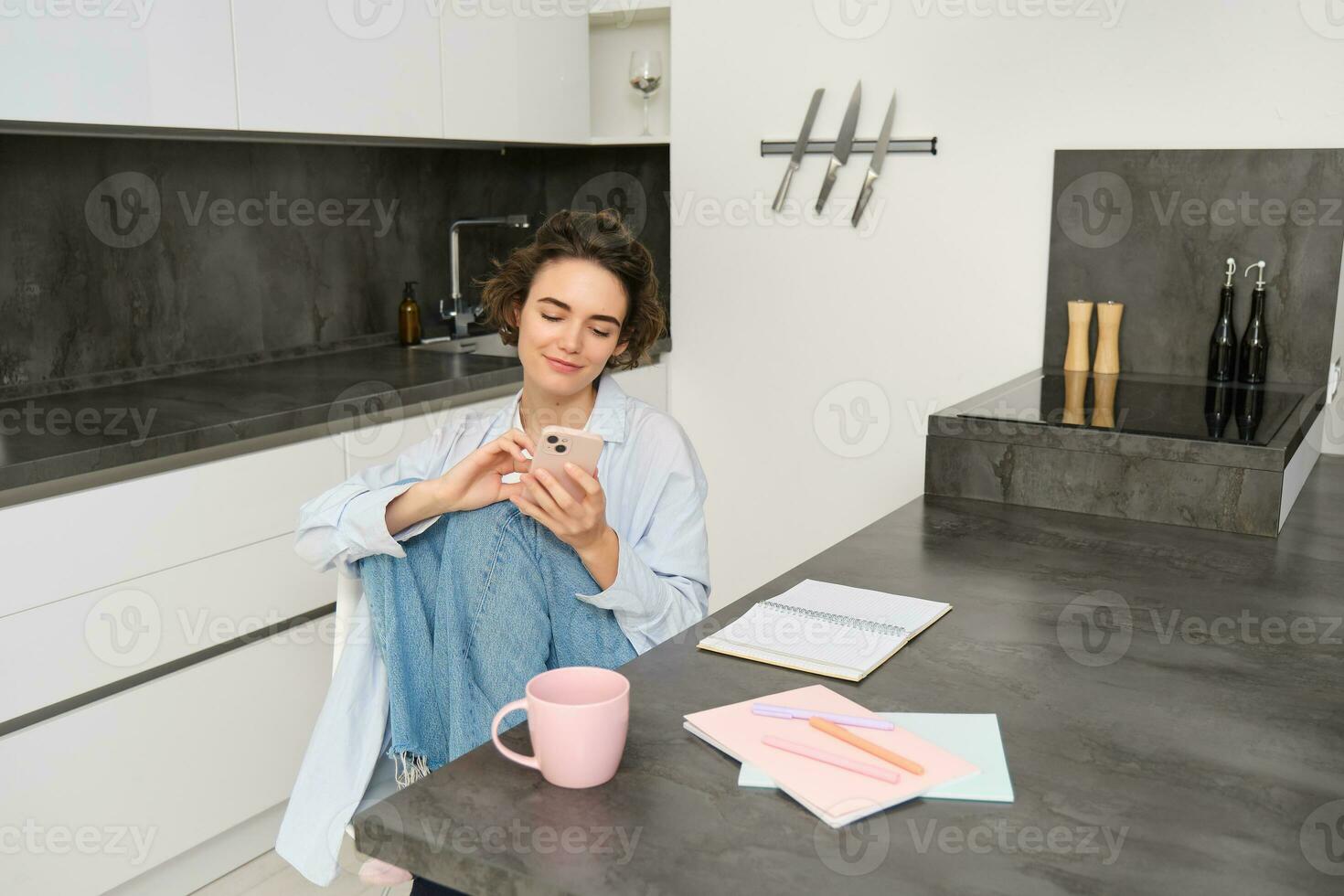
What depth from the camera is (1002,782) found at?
1.03 meters

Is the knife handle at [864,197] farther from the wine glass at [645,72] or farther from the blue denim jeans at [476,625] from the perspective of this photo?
the blue denim jeans at [476,625]

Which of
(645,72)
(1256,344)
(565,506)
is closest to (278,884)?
(565,506)

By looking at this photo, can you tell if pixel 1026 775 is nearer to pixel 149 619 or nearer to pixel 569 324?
pixel 569 324

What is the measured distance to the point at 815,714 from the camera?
113 cm

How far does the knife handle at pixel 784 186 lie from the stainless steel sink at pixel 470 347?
843 millimetres

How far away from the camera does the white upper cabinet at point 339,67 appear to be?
7.86ft

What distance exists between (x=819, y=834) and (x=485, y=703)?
2.05ft

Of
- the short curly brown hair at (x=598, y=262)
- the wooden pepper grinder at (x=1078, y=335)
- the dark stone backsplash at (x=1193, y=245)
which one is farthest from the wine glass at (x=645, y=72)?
the short curly brown hair at (x=598, y=262)

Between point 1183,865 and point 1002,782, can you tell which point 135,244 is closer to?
point 1002,782

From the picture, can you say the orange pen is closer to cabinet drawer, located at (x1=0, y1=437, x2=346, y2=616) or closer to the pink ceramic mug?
A: the pink ceramic mug

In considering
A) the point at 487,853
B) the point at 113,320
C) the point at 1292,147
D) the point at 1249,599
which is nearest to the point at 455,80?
the point at 113,320

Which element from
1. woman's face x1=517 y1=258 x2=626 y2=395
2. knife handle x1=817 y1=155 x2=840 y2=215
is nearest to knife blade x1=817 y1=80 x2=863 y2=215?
knife handle x1=817 y1=155 x2=840 y2=215

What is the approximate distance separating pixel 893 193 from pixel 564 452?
1915 millimetres

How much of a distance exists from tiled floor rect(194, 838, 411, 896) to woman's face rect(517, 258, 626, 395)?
1216 mm
